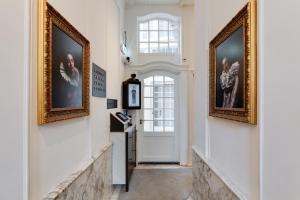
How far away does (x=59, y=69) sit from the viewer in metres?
1.69

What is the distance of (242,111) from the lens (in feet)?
5.03

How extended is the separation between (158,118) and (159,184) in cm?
190

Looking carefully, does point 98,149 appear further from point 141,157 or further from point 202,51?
point 141,157

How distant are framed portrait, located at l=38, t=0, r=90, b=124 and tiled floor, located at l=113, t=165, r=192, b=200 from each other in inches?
89.2

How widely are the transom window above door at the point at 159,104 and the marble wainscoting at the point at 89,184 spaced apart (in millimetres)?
2667

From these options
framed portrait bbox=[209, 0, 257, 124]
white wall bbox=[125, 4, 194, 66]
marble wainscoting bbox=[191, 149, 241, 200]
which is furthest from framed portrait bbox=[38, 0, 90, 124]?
white wall bbox=[125, 4, 194, 66]

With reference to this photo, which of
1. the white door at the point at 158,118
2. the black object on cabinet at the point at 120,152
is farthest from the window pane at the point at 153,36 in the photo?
the black object on cabinet at the point at 120,152

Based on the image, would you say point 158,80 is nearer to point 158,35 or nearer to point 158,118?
point 158,118

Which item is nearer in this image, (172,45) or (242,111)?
(242,111)
